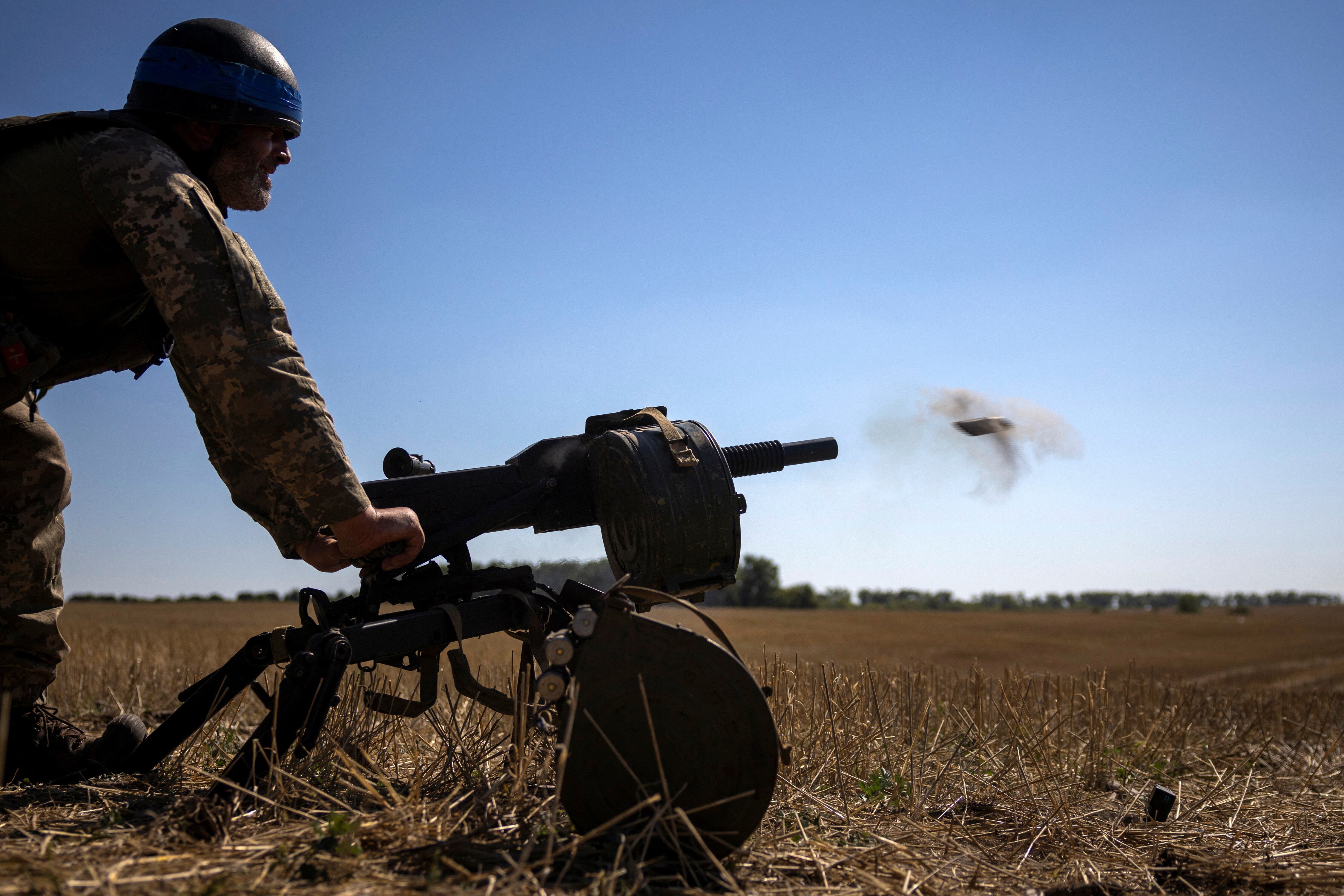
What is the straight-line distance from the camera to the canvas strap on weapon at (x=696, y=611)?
2578mm

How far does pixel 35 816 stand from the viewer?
287cm

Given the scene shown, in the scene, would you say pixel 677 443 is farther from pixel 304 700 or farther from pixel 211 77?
pixel 211 77

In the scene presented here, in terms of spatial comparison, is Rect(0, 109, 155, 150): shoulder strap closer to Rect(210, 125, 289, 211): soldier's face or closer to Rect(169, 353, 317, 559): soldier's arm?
Rect(210, 125, 289, 211): soldier's face

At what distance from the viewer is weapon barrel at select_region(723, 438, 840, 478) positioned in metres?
4.44

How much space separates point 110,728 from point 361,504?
1788 millimetres

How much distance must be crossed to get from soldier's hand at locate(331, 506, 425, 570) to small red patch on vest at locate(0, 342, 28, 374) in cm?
127

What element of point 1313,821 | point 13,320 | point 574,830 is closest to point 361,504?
point 574,830

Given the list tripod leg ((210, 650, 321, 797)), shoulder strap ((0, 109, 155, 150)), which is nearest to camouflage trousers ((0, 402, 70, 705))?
shoulder strap ((0, 109, 155, 150))

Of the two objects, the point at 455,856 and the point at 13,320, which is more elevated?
the point at 13,320

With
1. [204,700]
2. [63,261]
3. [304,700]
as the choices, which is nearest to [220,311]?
[63,261]

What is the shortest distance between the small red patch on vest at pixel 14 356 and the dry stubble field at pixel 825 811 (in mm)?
1543

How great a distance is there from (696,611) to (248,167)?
2.52 meters

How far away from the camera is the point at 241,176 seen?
3.45 metres

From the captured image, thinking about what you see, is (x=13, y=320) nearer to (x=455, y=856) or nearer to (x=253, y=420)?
(x=253, y=420)
